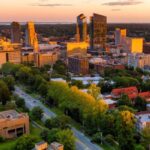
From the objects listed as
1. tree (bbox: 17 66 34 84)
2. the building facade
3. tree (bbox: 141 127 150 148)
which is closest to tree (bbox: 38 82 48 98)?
tree (bbox: 17 66 34 84)

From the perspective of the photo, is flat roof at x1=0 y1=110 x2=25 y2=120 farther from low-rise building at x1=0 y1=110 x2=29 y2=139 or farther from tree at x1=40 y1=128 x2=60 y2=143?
tree at x1=40 y1=128 x2=60 y2=143

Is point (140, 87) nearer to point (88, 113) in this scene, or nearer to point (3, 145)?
point (88, 113)

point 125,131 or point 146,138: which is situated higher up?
point 125,131

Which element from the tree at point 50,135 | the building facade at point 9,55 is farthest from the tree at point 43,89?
the building facade at point 9,55

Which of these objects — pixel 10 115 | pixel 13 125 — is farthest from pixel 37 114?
pixel 13 125

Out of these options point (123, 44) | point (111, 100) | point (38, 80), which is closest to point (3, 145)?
point (111, 100)

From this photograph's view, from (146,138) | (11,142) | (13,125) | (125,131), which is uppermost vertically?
(125,131)

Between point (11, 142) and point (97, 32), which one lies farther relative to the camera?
point (97, 32)

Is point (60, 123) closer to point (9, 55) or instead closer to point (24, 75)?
point (24, 75)
